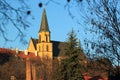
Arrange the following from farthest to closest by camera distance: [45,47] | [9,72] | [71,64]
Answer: [45,47]
[9,72]
[71,64]

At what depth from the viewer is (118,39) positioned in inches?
516

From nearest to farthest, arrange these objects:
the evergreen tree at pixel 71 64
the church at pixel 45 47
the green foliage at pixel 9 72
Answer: the evergreen tree at pixel 71 64
the green foliage at pixel 9 72
the church at pixel 45 47

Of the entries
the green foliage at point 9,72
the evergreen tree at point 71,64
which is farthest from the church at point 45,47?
the evergreen tree at point 71,64

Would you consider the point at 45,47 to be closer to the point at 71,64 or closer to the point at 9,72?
the point at 9,72

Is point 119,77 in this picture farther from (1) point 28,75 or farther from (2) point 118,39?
(1) point 28,75

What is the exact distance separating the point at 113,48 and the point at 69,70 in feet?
116

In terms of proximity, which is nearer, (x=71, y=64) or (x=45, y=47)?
(x=71, y=64)

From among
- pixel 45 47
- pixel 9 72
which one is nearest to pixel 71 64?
pixel 9 72

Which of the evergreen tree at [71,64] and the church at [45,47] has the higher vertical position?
the church at [45,47]

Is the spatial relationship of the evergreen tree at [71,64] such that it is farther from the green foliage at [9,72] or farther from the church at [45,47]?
the church at [45,47]

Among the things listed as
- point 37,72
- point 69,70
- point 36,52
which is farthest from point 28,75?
point 36,52

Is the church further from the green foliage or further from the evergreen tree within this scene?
the evergreen tree

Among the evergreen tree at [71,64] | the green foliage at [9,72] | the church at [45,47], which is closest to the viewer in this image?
the evergreen tree at [71,64]

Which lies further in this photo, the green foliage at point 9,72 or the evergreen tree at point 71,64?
the green foliage at point 9,72
